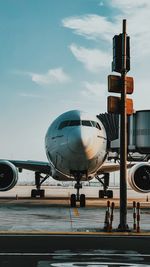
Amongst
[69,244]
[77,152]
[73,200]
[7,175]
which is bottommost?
[73,200]

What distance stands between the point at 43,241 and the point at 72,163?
36.5 ft

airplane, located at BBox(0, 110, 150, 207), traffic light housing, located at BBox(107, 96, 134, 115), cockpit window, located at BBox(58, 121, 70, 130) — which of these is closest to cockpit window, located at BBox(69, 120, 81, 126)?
airplane, located at BBox(0, 110, 150, 207)

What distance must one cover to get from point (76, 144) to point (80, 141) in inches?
8.8

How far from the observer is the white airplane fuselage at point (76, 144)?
Answer: 20.9m

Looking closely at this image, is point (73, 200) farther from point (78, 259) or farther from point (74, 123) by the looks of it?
point (78, 259)

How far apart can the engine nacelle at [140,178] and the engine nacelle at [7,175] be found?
20.1ft

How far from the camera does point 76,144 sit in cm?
2052

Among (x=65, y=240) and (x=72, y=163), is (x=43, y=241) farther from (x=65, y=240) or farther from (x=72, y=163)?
(x=72, y=163)

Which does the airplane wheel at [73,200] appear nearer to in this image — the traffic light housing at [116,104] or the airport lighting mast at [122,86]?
the airport lighting mast at [122,86]

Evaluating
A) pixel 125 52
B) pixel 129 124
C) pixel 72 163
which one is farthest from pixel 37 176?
pixel 125 52

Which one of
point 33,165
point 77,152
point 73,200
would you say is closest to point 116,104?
point 77,152

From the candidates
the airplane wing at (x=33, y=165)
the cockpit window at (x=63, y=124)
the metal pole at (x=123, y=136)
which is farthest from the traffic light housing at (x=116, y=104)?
the airplane wing at (x=33, y=165)

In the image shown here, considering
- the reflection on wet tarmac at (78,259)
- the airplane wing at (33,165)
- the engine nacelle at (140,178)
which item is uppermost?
the airplane wing at (33,165)

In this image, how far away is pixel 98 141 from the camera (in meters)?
22.3
